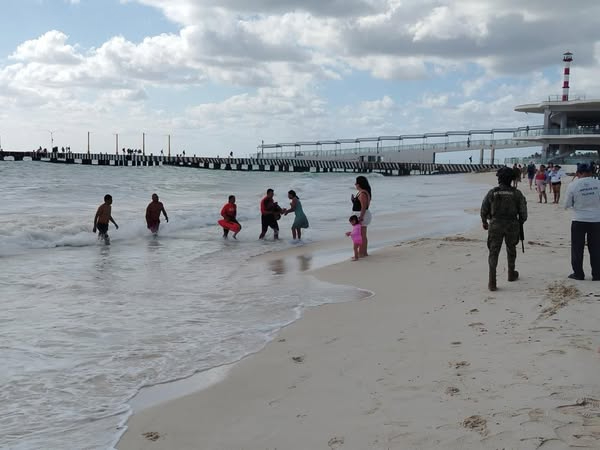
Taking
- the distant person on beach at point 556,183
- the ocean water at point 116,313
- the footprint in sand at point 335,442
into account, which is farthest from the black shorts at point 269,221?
the distant person on beach at point 556,183

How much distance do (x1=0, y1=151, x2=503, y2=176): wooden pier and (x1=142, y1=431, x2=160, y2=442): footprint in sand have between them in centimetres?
7723

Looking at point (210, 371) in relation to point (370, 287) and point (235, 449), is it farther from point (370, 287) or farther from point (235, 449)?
point (370, 287)

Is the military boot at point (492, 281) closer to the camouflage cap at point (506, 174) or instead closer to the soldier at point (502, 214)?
the soldier at point (502, 214)

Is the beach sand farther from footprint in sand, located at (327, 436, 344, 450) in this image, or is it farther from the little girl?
the little girl

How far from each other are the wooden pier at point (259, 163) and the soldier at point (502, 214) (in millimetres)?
72985

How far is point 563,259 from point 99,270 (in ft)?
25.5

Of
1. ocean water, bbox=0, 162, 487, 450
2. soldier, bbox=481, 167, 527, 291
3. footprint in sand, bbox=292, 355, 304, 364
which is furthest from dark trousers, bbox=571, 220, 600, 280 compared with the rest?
footprint in sand, bbox=292, 355, 304, 364

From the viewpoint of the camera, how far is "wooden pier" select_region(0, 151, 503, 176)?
81.6m

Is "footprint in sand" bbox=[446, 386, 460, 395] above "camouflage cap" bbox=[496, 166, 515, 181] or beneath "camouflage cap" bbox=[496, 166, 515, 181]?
beneath

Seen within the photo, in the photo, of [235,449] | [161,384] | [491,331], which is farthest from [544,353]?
[161,384]

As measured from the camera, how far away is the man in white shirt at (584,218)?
7168 mm

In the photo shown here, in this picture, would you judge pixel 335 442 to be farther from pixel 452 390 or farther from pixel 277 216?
pixel 277 216

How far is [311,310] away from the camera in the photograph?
7.13 m

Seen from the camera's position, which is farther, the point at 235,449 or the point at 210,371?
the point at 210,371
